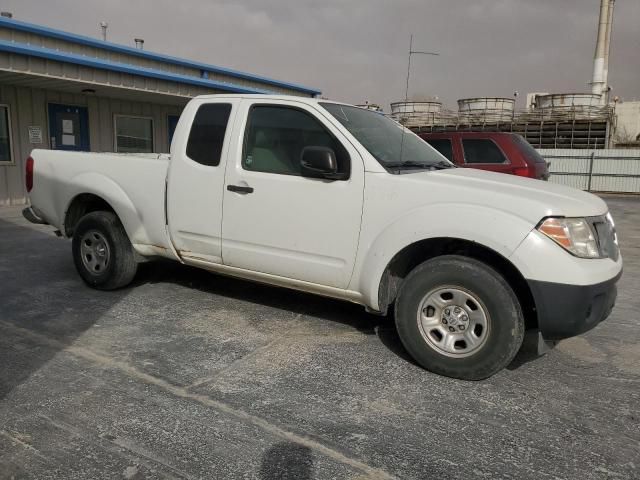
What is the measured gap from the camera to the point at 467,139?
365 inches

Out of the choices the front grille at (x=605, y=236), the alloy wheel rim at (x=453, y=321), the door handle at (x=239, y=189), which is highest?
the door handle at (x=239, y=189)

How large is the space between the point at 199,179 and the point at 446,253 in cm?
219

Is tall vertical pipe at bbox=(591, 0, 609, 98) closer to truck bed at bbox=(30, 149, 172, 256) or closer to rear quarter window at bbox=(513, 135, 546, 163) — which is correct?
rear quarter window at bbox=(513, 135, 546, 163)

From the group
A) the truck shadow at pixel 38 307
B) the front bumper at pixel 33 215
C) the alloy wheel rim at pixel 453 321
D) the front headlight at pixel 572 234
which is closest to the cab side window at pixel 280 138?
the alloy wheel rim at pixel 453 321

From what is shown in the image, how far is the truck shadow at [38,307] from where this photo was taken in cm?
372

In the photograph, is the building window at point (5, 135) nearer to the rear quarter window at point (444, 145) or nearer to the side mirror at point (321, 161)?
the rear quarter window at point (444, 145)

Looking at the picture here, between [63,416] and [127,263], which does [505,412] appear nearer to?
[63,416]

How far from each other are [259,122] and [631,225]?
10.9 metres

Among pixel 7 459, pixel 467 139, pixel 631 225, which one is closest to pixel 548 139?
pixel 631 225

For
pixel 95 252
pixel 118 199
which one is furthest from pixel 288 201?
pixel 95 252

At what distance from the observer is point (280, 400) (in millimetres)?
3219

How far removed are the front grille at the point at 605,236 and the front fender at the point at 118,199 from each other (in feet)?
12.4

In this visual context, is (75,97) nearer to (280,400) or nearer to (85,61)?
(85,61)

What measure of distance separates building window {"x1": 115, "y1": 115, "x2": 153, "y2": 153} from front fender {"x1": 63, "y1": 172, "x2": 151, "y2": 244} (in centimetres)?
954
